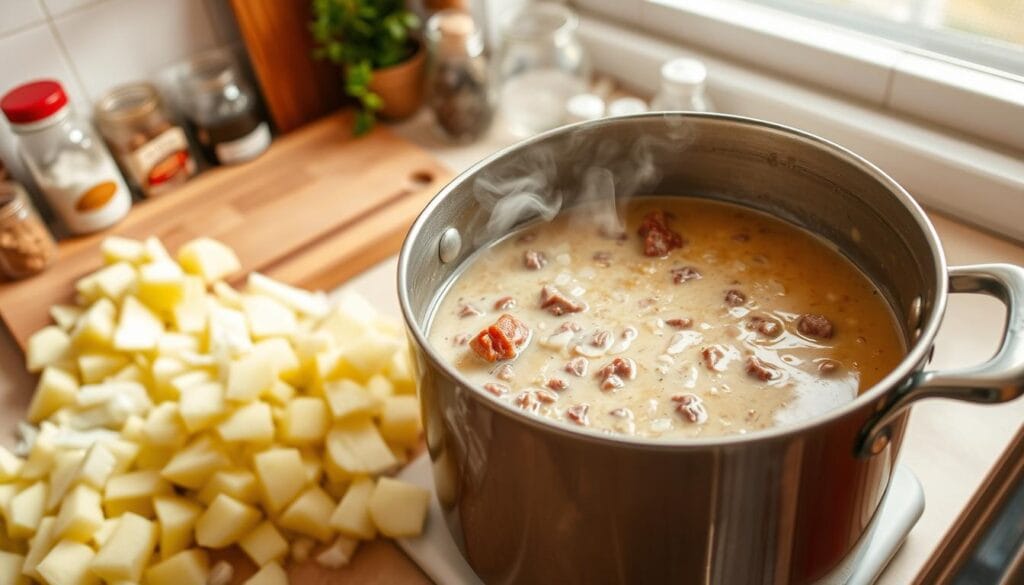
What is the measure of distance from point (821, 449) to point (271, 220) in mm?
979

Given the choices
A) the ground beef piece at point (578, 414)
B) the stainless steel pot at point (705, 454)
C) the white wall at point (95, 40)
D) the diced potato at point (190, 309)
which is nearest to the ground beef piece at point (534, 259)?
the stainless steel pot at point (705, 454)

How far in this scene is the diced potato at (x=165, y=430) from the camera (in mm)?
941

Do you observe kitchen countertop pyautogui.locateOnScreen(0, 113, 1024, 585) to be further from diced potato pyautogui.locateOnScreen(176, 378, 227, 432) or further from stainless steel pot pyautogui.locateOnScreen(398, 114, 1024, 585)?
diced potato pyautogui.locateOnScreen(176, 378, 227, 432)

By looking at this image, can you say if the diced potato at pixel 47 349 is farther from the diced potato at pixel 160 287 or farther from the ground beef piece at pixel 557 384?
the ground beef piece at pixel 557 384

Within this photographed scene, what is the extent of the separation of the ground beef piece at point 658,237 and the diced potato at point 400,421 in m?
0.32

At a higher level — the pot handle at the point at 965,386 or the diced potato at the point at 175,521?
the pot handle at the point at 965,386

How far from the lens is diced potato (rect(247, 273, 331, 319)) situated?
1.14m

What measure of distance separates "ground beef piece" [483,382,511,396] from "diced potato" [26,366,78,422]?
23.2 inches

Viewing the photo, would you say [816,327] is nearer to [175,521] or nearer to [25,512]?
[175,521]

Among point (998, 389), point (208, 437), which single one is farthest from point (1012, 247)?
point (208, 437)

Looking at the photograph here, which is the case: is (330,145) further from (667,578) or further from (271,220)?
(667,578)

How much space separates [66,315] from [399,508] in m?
0.62

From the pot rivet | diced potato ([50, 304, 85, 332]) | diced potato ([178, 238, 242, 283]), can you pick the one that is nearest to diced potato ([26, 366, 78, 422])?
diced potato ([50, 304, 85, 332])

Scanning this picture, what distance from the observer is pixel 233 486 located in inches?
35.5
